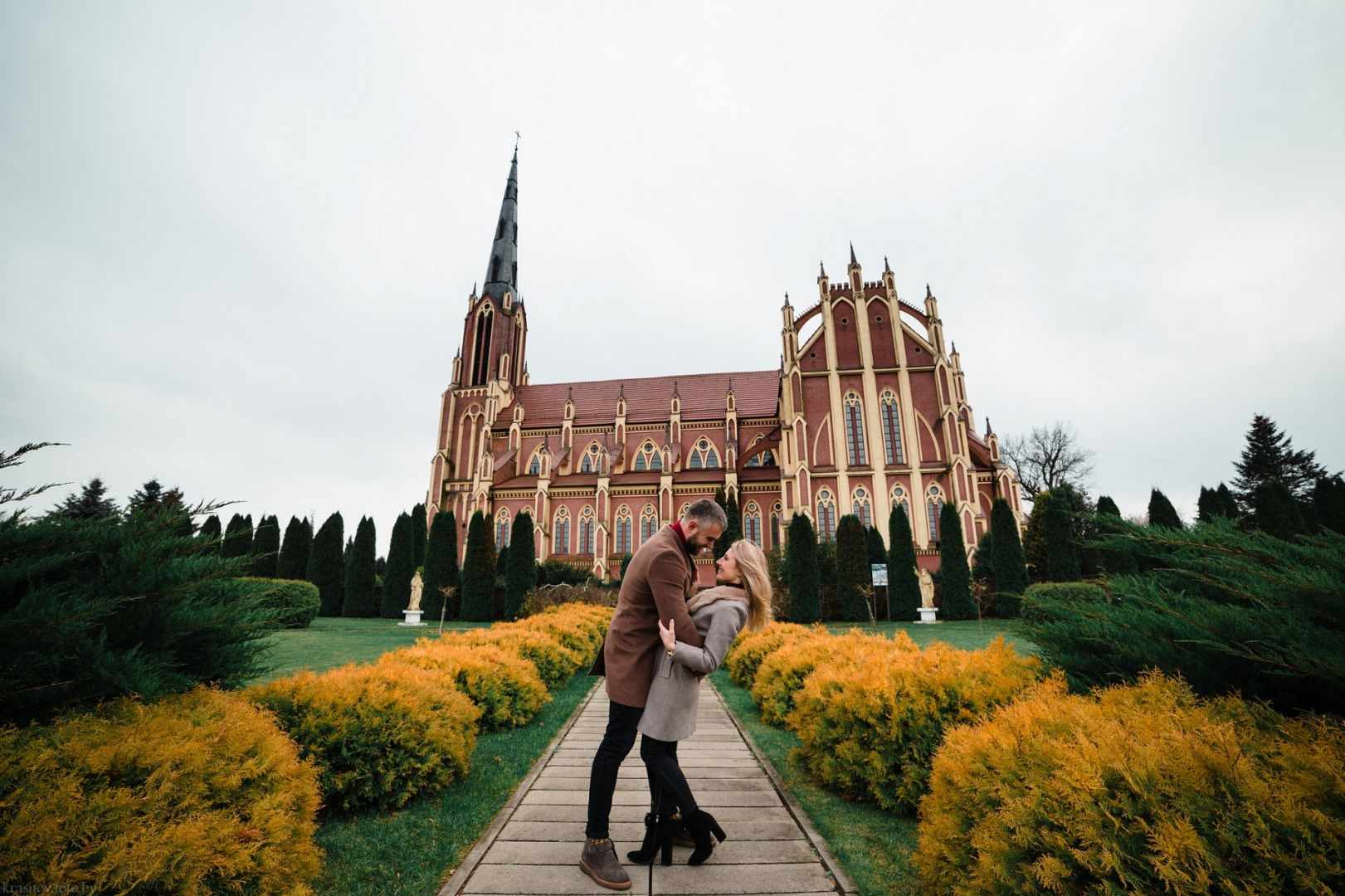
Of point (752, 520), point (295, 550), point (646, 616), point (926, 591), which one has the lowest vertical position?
point (926, 591)

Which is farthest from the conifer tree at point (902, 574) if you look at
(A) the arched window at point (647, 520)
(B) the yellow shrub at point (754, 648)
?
(B) the yellow shrub at point (754, 648)

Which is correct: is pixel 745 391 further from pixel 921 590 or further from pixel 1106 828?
pixel 1106 828

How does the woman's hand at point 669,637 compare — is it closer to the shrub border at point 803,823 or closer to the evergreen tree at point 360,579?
the shrub border at point 803,823

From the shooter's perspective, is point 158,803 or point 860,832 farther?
point 860,832

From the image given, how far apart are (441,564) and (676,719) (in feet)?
75.1

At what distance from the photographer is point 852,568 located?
2083 cm

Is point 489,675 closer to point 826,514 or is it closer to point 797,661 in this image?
point 797,661

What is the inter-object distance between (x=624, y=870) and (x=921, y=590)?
68.8 ft

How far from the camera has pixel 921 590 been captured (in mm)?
21047

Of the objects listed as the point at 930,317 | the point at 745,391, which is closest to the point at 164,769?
the point at 930,317

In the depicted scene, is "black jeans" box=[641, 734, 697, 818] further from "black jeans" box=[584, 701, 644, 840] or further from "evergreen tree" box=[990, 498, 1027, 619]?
"evergreen tree" box=[990, 498, 1027, 619]

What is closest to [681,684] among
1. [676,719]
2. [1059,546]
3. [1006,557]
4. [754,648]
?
[676,719]

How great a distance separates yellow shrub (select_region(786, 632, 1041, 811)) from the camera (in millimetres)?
3602

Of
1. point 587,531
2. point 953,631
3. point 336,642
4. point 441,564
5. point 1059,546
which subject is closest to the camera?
point 336,642
